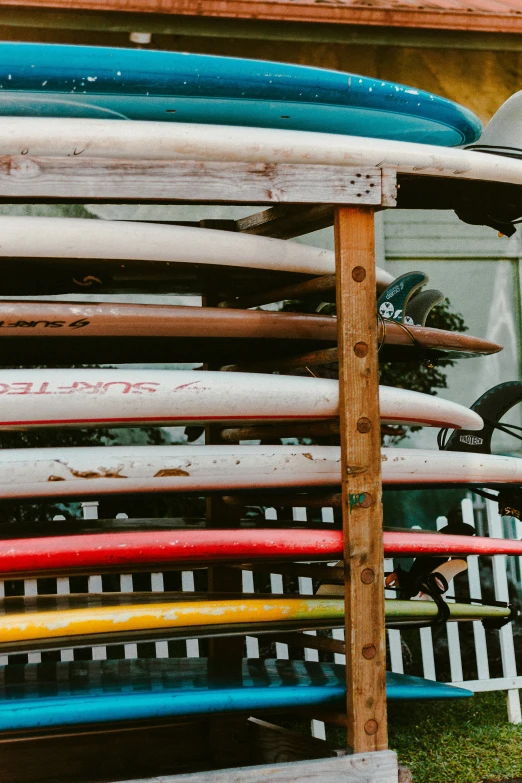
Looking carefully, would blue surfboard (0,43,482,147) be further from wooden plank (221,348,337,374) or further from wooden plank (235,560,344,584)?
wooden plank (235,560,344,584)

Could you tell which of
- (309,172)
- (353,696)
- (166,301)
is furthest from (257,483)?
(166,301)

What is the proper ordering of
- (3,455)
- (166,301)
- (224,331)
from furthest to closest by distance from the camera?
(166,301), (224,331), (3,455)

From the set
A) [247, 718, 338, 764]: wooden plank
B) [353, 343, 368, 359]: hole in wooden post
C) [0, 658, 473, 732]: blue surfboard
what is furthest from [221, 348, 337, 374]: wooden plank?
[247, 718, 338, 764]: wooden plank

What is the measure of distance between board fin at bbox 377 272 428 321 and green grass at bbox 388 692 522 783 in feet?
6.08

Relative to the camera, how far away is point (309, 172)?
2154mm

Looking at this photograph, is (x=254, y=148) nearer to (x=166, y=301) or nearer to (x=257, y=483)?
(x=257, y=483)

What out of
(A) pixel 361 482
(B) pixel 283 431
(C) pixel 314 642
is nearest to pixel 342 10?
(B) pixel 283 431

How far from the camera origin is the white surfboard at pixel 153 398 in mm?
2137

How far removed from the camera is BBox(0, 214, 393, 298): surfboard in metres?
2.16

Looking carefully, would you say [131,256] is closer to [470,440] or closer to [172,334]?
[172,334]

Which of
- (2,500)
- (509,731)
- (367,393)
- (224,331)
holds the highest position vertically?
(224,331)

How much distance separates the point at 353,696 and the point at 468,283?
3.87 m

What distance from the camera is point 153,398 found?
7.23 feet

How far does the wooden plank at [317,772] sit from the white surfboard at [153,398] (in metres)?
0.86
